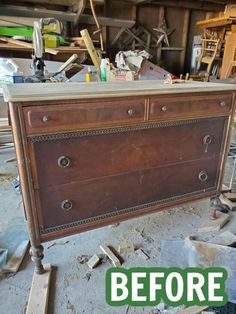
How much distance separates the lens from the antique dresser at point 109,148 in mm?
1059

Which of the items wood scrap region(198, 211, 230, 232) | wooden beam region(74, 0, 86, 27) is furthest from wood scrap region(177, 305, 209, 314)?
wooden beam region(74, 0, 86, 27)

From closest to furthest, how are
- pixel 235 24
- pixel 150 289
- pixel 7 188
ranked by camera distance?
pixel 150 289 < pixel 7 188 < pixel 235 24

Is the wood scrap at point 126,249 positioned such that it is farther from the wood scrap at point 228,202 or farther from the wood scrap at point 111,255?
the wood scrap at point 228,202

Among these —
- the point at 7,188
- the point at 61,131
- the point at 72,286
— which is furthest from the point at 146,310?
the point at 7,188

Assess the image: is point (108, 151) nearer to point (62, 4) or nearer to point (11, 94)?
point (11, 94)

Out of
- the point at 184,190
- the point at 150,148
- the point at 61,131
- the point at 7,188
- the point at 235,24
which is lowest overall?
the point at 7,188

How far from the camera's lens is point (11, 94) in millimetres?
981

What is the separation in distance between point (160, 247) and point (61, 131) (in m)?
0.94

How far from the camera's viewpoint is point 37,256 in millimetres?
1226

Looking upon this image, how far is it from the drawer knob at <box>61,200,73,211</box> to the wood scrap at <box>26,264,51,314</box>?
14.6 inches

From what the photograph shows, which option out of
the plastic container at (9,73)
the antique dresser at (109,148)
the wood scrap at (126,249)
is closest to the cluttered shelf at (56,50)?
the plastic container at (9,73)

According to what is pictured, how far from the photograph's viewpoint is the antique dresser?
1.06 meters

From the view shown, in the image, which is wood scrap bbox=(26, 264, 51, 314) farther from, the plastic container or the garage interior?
the plastic container

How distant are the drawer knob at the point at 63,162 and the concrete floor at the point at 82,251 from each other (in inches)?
23.9
